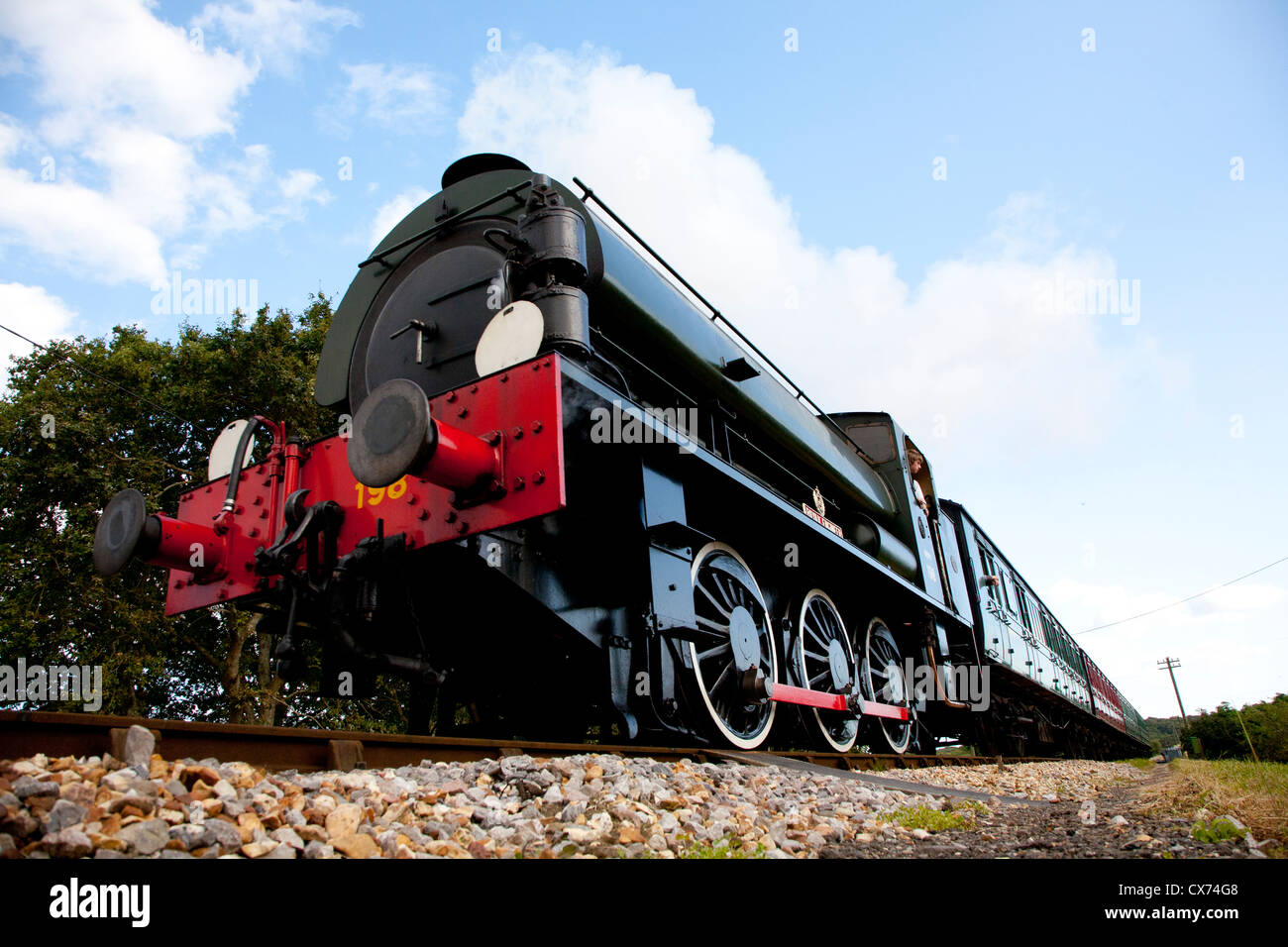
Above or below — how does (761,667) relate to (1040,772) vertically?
above

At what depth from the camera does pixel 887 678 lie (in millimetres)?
6980

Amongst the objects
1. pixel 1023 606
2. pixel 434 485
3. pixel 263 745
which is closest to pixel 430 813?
pixel 263 745

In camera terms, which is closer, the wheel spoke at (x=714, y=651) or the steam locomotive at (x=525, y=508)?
the steam locomotive at (x=525, y=508)

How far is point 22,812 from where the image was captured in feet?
4.84

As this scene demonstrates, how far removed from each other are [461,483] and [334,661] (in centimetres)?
146

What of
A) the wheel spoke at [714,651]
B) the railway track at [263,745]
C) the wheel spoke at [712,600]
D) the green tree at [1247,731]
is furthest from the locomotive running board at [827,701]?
the green tree at [1247,731]

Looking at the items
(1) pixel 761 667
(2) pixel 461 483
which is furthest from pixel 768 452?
(2) pixel 461 483

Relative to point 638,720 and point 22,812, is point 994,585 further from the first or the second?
point 22,812

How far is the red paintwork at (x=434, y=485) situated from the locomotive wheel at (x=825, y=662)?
9.81ft

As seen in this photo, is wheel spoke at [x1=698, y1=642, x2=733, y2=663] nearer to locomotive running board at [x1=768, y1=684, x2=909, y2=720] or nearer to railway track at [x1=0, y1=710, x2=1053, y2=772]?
locomotive running board at [x1=768, y1=684, x2=909, y2=720]

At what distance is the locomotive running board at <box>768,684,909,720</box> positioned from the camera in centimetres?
448

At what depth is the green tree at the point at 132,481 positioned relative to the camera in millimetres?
9953

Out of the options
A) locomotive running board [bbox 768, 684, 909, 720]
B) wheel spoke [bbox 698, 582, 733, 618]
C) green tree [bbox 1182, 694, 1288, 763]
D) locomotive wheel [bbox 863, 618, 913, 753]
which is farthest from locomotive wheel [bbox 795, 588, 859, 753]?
green tree [bbox 1182, 694, 1288, 763]

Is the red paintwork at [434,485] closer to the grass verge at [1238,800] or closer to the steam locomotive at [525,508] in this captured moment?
the steam locomotive at [525,508]
